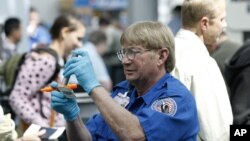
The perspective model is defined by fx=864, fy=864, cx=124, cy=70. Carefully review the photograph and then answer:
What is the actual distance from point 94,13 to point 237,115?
75.0 feet

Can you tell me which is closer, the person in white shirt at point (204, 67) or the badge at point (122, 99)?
the badge at point (122, 99)

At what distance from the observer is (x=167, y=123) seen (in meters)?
4.32

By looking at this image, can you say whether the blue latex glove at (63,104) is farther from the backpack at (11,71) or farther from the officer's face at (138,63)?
the backpack at (11,71)

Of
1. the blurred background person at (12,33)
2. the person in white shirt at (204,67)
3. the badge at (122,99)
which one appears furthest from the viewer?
the blurred background person at (12,33)

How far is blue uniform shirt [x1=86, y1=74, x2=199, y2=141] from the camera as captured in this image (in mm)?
4324

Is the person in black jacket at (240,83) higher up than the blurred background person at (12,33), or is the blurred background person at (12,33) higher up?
the person in black jacket at (240,83)

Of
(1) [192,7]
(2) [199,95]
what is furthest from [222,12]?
(2) [199,95]

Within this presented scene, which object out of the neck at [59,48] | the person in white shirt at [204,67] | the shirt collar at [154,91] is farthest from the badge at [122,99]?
the neck at [59,48]

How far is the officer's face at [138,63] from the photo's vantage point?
14.7ft

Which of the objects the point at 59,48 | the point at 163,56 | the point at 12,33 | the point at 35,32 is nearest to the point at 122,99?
the point at 163,56

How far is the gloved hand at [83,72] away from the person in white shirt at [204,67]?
0.84 metres

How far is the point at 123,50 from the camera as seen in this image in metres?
4.52

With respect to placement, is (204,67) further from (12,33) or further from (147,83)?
(12,33)

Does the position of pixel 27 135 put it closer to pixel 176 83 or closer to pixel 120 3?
pixel 176 83
